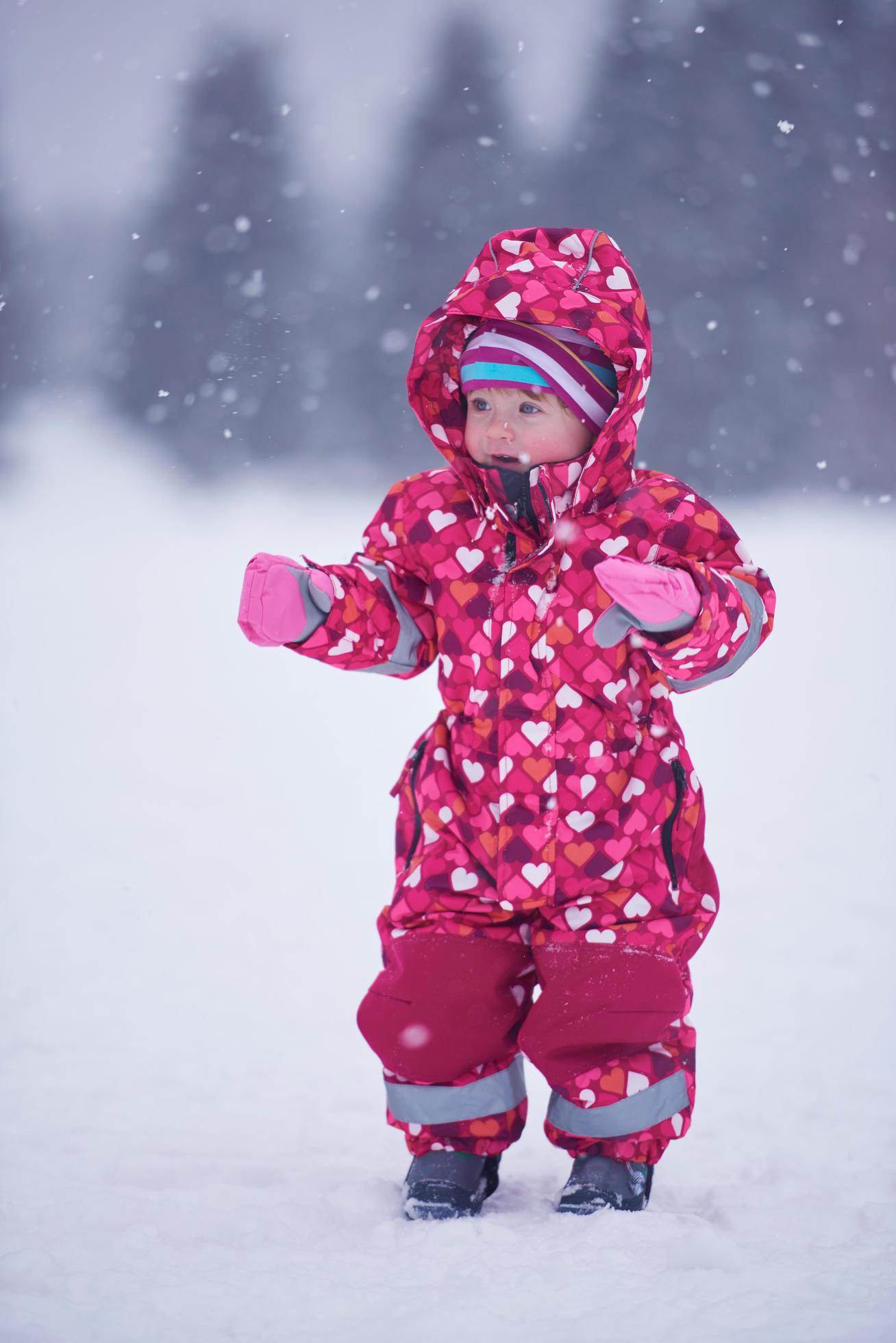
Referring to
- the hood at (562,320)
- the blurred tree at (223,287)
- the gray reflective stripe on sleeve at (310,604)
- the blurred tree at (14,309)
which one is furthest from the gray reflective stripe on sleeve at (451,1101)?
the blurred tree at (223,287)

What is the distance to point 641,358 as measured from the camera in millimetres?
1114

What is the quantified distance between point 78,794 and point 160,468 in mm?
1541

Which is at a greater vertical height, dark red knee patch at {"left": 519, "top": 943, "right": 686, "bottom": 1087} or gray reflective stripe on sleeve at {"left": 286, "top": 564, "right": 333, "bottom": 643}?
gray reflective stripe on sleeve at {"left": 286, "top": 564, "right": 333, "bottom": 643}

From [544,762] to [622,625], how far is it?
0.51ft

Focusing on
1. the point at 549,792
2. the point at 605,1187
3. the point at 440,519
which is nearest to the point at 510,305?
the point at 440,519

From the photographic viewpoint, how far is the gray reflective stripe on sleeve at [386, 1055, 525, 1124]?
1148 mm

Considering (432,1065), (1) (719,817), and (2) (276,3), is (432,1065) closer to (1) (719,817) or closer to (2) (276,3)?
(1) (719,817)

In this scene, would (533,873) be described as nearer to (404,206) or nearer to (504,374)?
(504,374)

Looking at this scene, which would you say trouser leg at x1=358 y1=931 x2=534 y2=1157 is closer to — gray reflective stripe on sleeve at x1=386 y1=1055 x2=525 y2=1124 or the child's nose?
gray reflective stripe on sleeve at x1=386 y1=1055 x2=525 y2=1124

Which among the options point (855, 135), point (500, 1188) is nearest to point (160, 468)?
point (855, 135)

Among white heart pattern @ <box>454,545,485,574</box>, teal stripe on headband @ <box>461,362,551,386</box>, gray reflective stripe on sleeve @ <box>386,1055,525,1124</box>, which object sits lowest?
gray reflective stripe on sleeve @ <box>386,1055,525,1124</box>

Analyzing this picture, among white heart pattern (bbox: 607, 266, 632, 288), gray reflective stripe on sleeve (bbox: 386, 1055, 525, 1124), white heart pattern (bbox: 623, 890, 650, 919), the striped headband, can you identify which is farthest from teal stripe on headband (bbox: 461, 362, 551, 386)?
gray reflective stripe on sleeve (bbox: 386, 1055, 525, 1124)

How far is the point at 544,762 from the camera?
1116 mm

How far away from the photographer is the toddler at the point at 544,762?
1.11 m
